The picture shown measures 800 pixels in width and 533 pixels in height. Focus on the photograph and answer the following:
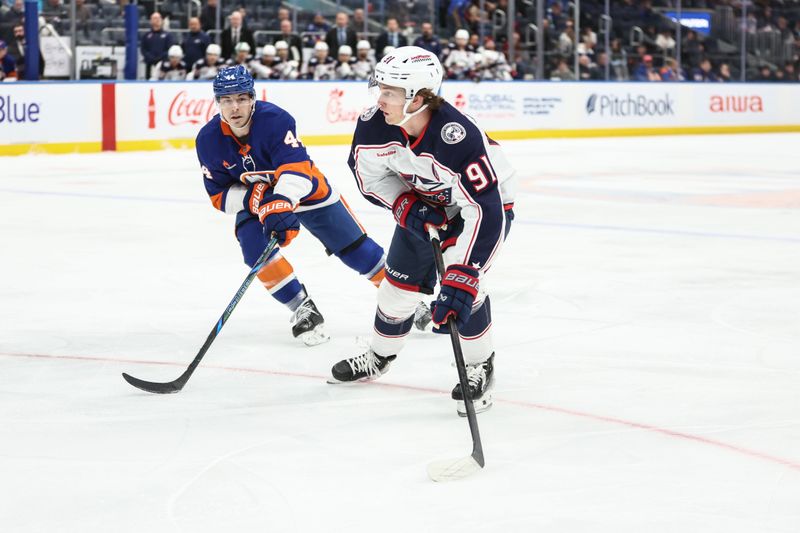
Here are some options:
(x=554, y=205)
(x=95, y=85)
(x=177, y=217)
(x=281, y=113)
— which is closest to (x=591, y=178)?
(x=554, y=205)

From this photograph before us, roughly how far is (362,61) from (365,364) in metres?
12.9

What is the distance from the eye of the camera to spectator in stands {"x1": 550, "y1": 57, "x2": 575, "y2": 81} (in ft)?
62.0

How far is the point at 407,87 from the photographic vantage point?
335 cm

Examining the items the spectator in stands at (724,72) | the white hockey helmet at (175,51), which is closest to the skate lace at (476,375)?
A: the white hockey helmet at (175,51)

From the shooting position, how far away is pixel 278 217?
14.1 ft

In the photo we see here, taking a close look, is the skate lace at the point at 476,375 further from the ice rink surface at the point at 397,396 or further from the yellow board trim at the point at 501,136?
the yellow board trim at the point at 501,136

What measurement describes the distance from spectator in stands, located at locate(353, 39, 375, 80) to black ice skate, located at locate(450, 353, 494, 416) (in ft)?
42.5

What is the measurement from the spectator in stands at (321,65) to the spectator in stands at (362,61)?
42 centimetres

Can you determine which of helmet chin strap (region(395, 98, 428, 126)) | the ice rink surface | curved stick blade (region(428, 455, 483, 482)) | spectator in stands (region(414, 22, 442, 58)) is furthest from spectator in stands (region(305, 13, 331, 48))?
curved stick blade (region(428, 455, 483, 482))

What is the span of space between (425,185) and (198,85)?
11.7 m

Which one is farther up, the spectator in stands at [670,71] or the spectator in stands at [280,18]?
the spectator in stands at [280,18]

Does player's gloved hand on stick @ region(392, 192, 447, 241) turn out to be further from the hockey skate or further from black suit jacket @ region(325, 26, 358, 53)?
black suit jacket @ region(325, 26, 358, 53)

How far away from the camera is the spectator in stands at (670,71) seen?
66.2 ft

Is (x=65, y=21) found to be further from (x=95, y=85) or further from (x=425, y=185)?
(x=425, y=185)
